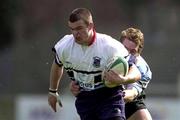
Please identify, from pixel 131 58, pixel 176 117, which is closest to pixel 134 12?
pixel 176 117

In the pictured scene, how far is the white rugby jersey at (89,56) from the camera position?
8.30 metres

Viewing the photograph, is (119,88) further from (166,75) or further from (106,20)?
(106,20)

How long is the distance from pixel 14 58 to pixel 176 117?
1340cm

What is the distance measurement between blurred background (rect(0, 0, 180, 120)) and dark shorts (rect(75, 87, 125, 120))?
1122cm

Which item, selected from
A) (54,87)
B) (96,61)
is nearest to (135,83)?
(54,87)

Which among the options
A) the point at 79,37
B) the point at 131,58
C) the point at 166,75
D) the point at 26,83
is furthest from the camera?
the point at 26,83

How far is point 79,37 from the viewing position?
8.21 meters

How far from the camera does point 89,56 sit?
27.3ft

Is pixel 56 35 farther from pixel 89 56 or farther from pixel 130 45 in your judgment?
pixel 89 56

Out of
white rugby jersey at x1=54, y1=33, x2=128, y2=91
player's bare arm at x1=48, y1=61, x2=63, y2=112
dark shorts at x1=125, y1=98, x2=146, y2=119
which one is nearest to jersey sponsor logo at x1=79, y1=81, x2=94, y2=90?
white rugby jersey at x1=54, y1=33, x2=128, y2=91

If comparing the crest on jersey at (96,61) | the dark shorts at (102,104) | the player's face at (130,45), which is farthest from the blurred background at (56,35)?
the crest on jersey at (96,61)

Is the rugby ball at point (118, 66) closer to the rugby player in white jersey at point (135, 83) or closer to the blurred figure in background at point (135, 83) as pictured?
the rugby player in white jersey at point (135, 83)

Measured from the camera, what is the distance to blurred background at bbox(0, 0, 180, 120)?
24.9 meters

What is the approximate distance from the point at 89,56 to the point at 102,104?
440mm
